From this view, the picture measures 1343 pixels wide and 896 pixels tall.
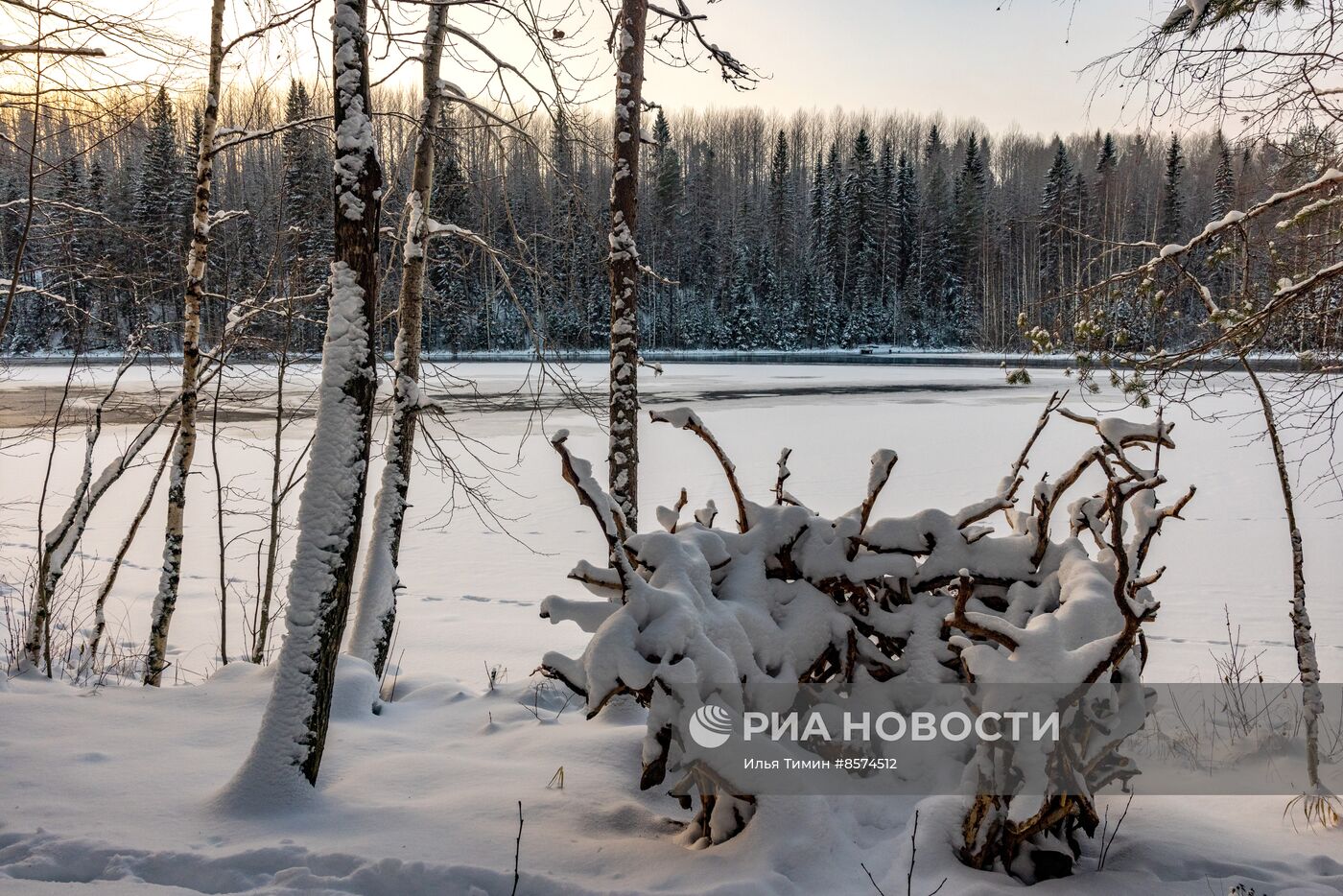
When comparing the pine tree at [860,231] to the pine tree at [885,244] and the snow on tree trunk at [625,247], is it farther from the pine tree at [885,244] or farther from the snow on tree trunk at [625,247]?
the snow on tree trunk at [625,247]

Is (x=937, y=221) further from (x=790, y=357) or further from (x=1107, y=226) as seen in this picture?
(x=790, y=357)

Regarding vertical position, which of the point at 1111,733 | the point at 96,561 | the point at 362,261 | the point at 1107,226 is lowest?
the point at 96,561

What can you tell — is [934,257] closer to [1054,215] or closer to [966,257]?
[966,257]

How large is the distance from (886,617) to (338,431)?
204 cm

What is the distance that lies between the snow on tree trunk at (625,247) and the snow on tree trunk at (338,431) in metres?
2.32

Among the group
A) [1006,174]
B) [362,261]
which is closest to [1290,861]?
[362,261]

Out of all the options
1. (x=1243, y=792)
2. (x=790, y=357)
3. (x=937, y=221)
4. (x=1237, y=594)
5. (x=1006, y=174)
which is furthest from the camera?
(x=1006, y=174)

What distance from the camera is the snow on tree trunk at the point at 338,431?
9.53ft

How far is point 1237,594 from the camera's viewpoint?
870 centimetres

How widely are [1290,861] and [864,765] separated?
1.28 m

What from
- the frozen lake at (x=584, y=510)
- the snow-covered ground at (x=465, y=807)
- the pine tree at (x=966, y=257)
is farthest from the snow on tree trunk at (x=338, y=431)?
the pine tree at (x=966, y=257)

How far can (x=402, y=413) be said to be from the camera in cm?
552

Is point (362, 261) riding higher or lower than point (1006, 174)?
lower

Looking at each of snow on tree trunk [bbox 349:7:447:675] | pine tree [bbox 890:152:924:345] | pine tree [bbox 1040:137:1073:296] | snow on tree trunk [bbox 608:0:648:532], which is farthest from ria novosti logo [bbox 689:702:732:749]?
pine tree [bbox 890:152:924:345]
